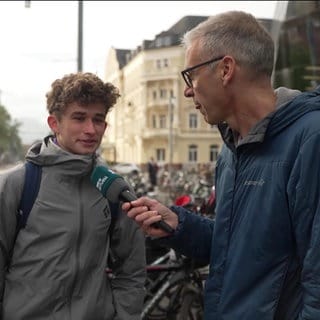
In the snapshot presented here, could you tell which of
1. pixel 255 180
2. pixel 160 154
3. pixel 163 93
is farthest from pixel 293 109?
pixel 160 154

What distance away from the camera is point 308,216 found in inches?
63.9

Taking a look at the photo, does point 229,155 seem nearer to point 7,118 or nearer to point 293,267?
point 293,267

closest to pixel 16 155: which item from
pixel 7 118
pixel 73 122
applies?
pixel 7 118

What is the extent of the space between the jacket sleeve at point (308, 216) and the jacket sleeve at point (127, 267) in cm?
97

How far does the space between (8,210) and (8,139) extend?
10864 centimetres

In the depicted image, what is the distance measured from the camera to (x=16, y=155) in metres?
117

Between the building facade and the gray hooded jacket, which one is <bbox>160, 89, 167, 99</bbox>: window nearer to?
the building facade

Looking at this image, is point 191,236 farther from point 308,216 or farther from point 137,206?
point 308,216

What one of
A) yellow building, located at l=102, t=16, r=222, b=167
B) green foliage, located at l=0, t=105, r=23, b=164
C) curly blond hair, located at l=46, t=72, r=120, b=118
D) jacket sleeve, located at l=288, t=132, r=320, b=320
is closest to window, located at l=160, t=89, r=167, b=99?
yellow building, located at l=102, t=16, r=222, b=167

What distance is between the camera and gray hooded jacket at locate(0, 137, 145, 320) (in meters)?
2.26

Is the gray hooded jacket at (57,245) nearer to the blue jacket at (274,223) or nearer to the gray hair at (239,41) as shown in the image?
the blue jacket at (274,223)

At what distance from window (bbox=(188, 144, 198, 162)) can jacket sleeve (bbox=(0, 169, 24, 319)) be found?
66.8 metres

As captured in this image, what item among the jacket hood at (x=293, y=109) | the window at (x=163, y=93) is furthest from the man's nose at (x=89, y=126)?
the window at (x=163, y=93)

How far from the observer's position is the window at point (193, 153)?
226 ft
